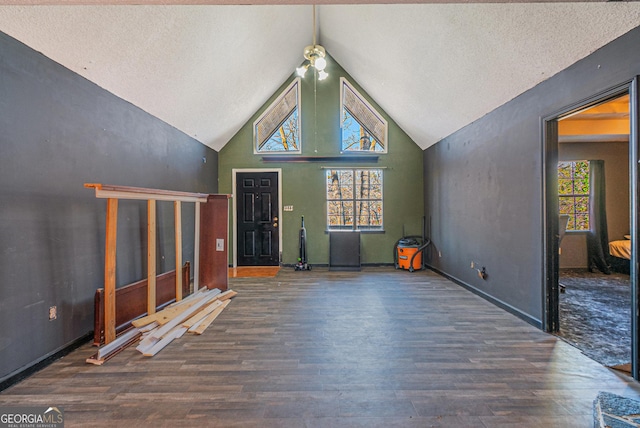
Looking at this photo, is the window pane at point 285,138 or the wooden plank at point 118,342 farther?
the window pane at point 285,138

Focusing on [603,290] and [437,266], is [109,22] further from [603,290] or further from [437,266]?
[603,290]

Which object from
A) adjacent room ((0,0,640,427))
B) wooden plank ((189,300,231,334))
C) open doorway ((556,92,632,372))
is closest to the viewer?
adjacent room ((0,0,640,427))

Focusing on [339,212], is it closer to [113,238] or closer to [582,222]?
[113,238]

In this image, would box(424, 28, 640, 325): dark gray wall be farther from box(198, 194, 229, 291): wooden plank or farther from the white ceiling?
box(198, 194, 229, 291): wooden plank

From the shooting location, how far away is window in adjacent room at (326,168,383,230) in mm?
6059

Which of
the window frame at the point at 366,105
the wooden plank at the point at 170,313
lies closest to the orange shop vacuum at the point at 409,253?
the window frame at the point at 366,105

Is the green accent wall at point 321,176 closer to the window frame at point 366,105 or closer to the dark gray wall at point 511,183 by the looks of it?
the window frame at point 366,105

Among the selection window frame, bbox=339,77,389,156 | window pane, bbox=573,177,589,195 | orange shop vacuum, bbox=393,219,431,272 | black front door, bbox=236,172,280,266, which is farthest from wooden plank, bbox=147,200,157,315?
window pane, bbox=573,177,589,195

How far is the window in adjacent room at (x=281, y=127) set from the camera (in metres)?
5.99

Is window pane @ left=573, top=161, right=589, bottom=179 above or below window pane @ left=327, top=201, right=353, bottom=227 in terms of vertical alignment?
above

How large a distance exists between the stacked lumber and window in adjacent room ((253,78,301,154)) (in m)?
3.47

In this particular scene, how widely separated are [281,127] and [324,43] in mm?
1865

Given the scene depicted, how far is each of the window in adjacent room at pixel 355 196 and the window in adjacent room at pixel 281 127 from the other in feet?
3.61

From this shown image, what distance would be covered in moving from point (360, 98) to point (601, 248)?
552 cm
